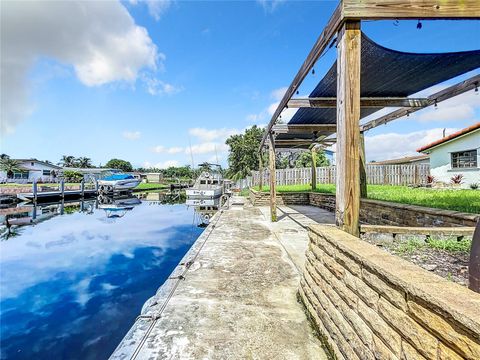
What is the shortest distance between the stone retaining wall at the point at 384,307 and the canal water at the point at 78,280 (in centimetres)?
307

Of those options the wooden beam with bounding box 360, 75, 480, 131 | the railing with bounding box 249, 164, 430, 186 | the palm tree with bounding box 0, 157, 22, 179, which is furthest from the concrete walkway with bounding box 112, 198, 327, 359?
the palm tree with bounding box 0, 157, 22, 179

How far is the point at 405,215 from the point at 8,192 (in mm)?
25188

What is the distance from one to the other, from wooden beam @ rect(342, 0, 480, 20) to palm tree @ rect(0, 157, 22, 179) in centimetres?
4287

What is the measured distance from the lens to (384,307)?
144 cm

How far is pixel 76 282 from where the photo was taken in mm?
5934

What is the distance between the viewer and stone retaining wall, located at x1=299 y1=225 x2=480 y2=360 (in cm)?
99

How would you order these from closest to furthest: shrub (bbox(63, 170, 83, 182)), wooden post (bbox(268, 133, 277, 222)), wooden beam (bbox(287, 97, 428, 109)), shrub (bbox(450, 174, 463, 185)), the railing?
1. wooden beam (bbox(287, 97, 428, 109))
2. wooden post (bbox(268, 133, 277, 222))
3. shrub (bbox(450, 174, 463, 185))
4. the railing
5. shrub (bbox(63, 170, 83, 182))

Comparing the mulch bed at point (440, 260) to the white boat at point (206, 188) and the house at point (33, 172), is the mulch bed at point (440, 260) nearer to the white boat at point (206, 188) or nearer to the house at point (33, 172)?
the white boat at point (206, 188)

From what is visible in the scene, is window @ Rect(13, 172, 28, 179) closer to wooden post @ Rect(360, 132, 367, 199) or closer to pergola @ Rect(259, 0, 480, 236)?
pergola @ Rect(259, 0, 480, 236)

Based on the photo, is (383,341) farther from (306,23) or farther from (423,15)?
(306,23)

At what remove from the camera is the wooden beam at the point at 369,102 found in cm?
532

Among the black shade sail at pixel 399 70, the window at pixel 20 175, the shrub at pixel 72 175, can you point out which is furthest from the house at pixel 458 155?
the window at pixel 20 175

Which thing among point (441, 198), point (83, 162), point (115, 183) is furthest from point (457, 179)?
point (83, 162)

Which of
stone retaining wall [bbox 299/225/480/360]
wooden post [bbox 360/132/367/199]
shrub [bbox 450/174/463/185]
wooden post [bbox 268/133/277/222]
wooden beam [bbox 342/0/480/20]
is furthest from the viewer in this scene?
shrub [bbox 450/174/463/185]
